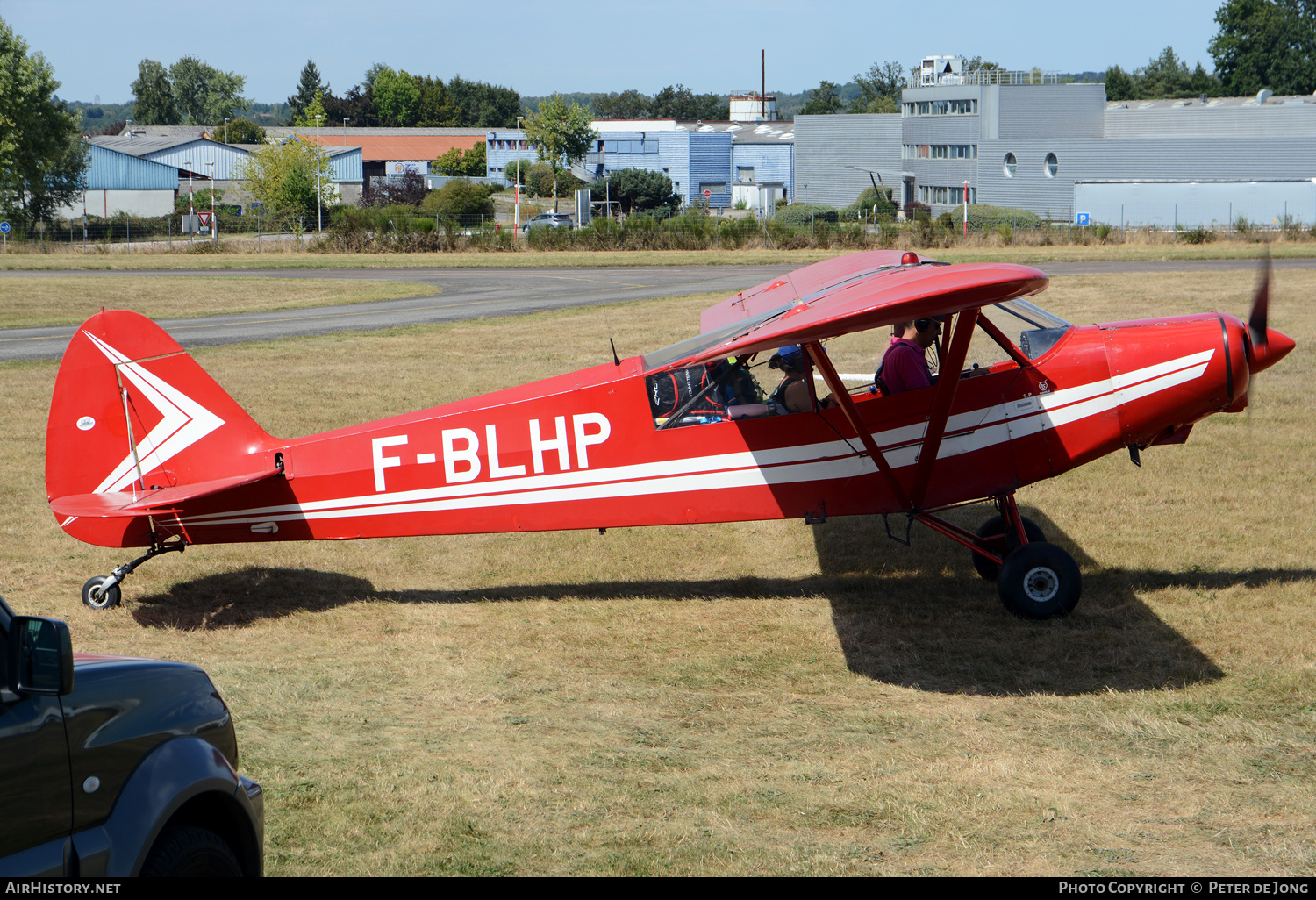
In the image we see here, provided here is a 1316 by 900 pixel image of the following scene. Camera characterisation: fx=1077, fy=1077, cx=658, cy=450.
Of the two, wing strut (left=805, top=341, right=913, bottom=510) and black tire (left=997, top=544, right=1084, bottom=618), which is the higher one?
wing strut (left=805, top=341, right=913, bottom=510)

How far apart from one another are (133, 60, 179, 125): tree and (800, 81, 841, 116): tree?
95041 millimetres

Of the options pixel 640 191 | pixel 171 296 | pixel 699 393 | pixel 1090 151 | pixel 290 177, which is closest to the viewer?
pixel 699 393

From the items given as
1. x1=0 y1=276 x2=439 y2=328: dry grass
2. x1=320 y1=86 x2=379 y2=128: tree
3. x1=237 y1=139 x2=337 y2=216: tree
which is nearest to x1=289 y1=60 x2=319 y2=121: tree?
x1=320 y1=86 x2=379 y2=128: tree

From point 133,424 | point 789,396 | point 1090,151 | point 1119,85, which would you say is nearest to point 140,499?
point 133,424

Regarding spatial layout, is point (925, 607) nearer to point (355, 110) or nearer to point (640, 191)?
point (640, 191)

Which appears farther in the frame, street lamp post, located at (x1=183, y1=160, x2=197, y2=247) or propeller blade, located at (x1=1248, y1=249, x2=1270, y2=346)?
street lamp post, located at (x1=183, y1=160, x2=197, y2=247)

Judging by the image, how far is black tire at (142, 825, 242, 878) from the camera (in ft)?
10.3

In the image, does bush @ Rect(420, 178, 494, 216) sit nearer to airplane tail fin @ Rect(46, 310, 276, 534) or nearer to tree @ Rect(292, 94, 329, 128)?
tree @ Rect(292, 94, 329, 128)

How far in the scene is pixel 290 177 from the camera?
69.4 meters

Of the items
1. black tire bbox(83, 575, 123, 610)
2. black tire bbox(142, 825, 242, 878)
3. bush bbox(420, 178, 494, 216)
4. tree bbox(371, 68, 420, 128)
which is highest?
tree bbox(371, 68, 420, 128)

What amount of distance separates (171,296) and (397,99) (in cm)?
14269

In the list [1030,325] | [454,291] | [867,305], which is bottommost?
[1030,325]

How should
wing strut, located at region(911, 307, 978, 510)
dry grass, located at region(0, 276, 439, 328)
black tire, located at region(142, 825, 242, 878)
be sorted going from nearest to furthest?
black tire, located at region(142, 825, 242, 878), wing strut, located at region(911, 307, 978, 510), dry grass, located at region(0, 276, 439, 328)

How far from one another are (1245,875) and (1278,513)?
701 cm
